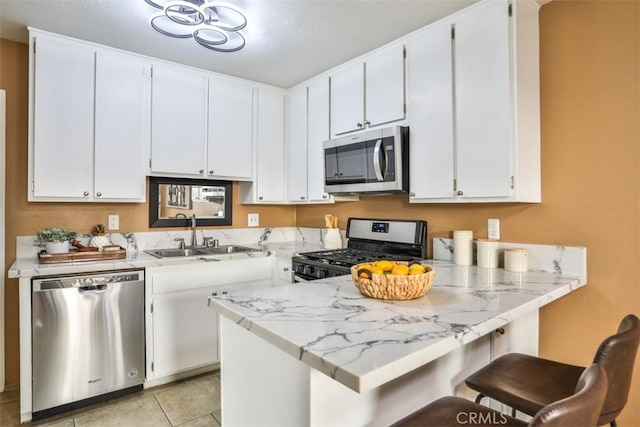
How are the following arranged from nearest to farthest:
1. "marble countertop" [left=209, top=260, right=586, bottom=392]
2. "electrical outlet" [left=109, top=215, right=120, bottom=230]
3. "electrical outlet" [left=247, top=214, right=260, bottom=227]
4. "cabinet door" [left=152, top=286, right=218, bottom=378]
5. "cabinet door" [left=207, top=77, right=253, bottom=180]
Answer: "marble countertop" [left=209, top=260, right=586, bottom=392]
"cabinet door" [left=152, top=286, right=218, bottom=378]
"electrical outlet" [left=109, top=215, right=120, bottom=230]
"cabinet door" [left=207, top=77, right=253, bottom=180]
"electrical outlet" [left=247, top=214, right=260, bottom=227]

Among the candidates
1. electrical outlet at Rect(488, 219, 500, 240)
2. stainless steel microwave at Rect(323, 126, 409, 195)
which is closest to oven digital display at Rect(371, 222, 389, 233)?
stainless steel microwave at Rect(323, 126, 409, 195)

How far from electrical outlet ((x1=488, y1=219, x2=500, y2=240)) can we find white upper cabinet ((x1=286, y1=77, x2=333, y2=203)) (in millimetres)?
1230

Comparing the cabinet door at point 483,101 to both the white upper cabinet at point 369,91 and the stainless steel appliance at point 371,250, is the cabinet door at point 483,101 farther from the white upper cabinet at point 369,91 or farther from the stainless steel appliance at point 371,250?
the stainless steel appliance at point 371,250

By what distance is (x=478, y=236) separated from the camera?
2.26m

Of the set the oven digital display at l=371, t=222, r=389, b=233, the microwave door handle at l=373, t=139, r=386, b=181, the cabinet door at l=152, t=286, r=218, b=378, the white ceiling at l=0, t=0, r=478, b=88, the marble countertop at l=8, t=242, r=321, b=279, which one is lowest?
the cabinet door at l=152, t=286, r=218, b=378

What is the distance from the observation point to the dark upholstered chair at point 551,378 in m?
1.10

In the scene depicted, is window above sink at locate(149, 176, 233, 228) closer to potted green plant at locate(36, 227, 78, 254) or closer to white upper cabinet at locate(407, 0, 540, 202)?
potted green plant at locate(36, 227, 78, 254)

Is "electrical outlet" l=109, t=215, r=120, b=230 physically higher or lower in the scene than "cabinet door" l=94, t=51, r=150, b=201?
lower

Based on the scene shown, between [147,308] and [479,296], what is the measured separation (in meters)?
2.05

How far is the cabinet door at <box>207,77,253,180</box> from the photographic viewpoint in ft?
9.66

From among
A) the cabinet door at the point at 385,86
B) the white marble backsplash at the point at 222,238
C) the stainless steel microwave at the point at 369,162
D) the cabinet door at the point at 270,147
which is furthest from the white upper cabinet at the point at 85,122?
the cabinet door at the point at 385,86

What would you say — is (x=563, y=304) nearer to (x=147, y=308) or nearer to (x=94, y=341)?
(x=147, y=308)

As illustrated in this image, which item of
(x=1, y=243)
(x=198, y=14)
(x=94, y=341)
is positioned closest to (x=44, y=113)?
(x=1, y=243)

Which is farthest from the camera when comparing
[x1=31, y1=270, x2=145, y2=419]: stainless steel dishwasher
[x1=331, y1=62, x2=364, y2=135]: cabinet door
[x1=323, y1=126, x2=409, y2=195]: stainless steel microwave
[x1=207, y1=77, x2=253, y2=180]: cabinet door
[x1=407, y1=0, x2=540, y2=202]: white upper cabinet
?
[x1=207, y1=77, x2=253, y2=180]: cabinet door
